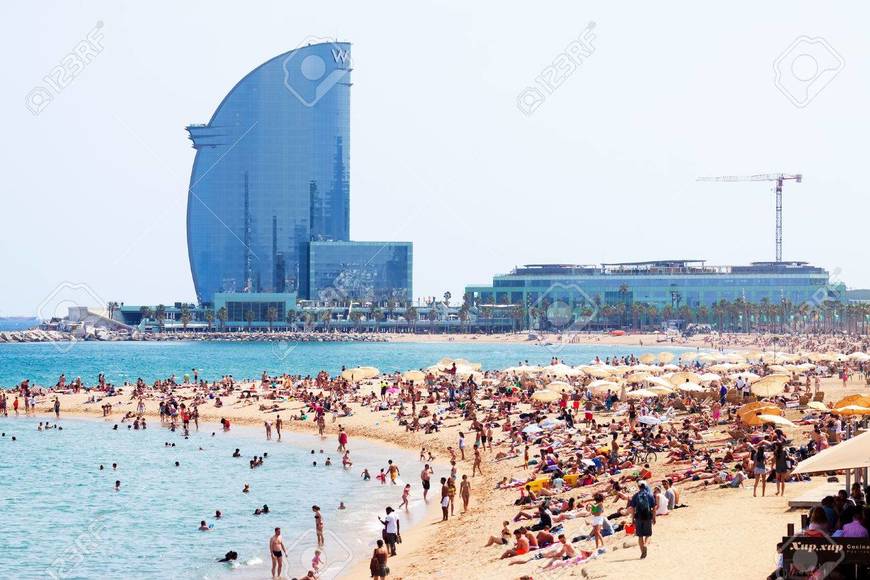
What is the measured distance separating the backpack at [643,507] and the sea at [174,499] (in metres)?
7.37

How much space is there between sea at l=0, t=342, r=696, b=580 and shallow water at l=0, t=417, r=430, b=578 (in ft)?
0.14

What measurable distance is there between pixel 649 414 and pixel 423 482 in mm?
12911

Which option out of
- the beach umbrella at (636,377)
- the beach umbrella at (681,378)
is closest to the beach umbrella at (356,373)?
the beach umbrella at (636,377)

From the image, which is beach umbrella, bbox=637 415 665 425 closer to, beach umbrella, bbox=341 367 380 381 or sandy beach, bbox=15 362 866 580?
sandy beach, bbox=15 362 866 580

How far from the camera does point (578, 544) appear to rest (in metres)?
19.5

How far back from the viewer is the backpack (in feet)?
57.2

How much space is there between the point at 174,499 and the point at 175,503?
715 millimetres

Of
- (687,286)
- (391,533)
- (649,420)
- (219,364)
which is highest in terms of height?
(687,286)

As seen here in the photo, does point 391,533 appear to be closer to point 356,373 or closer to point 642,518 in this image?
point 642,518

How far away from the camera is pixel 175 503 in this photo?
31.3m

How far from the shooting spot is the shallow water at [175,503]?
2402 centimetres

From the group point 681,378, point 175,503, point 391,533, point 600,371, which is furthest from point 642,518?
point 600,371

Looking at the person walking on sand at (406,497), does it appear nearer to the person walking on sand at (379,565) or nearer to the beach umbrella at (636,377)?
the person walking on sand at (379,565)

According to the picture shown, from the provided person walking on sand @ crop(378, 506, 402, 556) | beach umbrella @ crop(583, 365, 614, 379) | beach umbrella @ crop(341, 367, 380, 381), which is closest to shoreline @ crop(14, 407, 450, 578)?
person walking on sand @ crop(378, 506, 402, 556)
